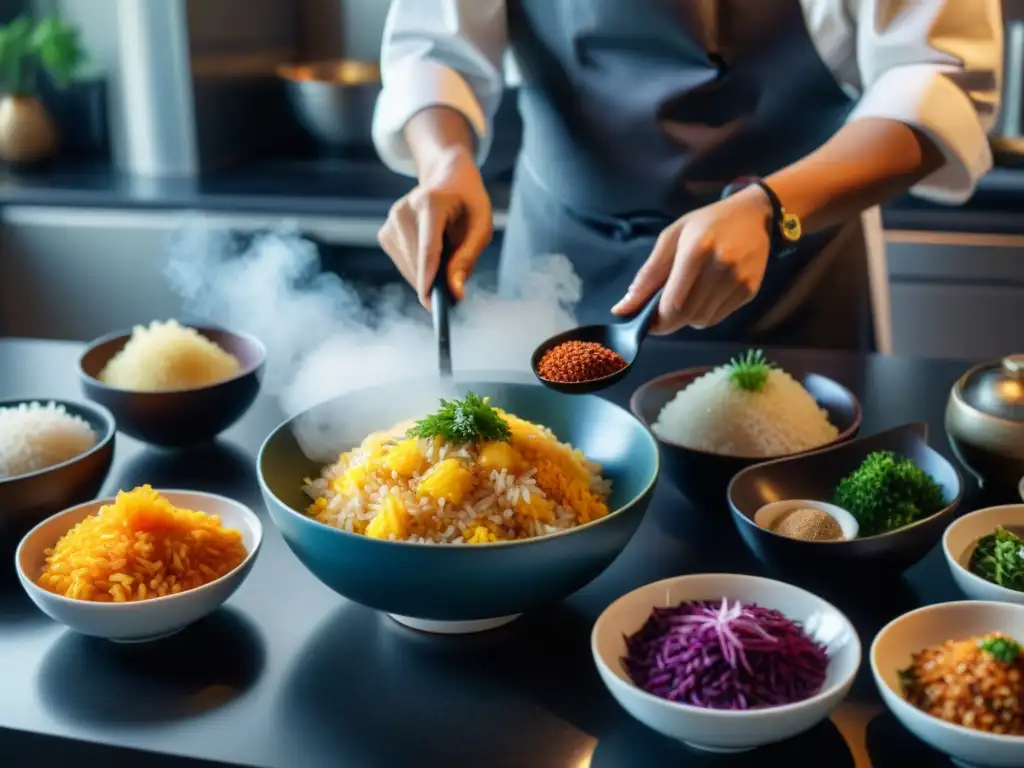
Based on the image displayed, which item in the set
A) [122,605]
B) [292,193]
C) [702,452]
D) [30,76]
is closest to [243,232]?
[292,193]

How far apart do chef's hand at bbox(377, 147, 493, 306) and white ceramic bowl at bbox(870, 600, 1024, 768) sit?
73cm

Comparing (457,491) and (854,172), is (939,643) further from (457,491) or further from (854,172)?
(854,172)

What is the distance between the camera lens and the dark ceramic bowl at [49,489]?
50.1 inches

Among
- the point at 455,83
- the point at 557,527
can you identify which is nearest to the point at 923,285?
the point at 455,83

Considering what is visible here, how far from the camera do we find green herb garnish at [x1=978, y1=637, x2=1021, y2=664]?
97cm

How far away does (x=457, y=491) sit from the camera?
116 centimetres

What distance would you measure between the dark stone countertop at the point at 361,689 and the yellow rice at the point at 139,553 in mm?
65

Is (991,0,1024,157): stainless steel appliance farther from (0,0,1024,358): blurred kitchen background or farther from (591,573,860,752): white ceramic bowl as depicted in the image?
(591,573,860,752): white ceramic bowl

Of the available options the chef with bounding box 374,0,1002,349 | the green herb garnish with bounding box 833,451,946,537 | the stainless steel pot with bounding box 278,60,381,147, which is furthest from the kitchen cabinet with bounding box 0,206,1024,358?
the green herb garnish with bounding box 833,451,946,537

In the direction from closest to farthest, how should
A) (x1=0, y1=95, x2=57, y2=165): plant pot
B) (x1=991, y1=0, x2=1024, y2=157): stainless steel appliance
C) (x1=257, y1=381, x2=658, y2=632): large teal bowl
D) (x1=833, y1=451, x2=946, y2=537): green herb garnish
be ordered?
1. (x1=257, y1=381, x2=658, y2=632): large teal bowl
2. (x1=833, y1=451, x2=946, y2=537): green herb garnish
3. (x1=991, y1=0, x2=1024, y2=157): stainless steel appliance
4. (x1=0, y1=95, x2=57, y2=165): plant pot

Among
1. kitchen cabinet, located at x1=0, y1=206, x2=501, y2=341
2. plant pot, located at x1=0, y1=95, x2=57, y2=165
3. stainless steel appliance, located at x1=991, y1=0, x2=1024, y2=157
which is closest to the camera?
kitchen cabinet, located at x1=0, y1=206, x2=501, y2=341

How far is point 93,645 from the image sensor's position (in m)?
1.15

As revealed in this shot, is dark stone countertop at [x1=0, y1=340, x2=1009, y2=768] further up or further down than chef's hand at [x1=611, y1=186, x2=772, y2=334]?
further down

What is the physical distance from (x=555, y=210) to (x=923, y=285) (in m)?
1.16
